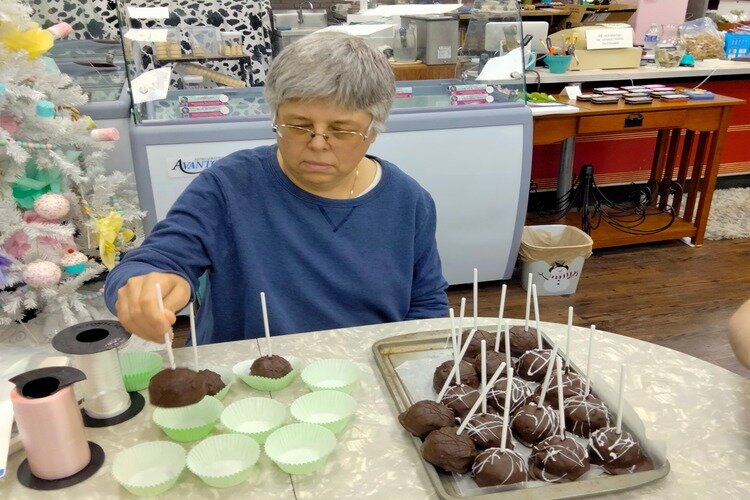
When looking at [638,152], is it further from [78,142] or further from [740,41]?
[78,142]

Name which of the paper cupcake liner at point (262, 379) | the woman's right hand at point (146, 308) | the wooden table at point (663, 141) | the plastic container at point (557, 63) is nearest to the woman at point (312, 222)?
the woman's right hand at point (146, 308)

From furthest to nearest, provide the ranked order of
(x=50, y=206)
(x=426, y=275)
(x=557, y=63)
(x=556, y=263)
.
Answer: (x=557, y=63)
(x=556, y=263)
(x=50, y=206)
(x=426, y=275)

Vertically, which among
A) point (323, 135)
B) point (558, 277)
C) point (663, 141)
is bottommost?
point (558, 277)

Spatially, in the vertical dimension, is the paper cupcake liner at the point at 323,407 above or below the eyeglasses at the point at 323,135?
below

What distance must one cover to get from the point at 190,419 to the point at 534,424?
554 mm

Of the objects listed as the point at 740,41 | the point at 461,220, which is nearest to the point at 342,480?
the point at 461,220

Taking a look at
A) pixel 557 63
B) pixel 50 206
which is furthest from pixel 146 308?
pixel 557 63

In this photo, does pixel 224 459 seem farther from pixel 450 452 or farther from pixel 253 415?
pixel 450 452

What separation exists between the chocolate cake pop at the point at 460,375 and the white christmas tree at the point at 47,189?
5.32ft

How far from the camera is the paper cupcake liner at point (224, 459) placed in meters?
0.92

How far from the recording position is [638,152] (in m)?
4.44

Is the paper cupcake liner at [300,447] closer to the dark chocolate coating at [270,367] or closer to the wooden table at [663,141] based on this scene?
the dark chocolate coating at [270,367]

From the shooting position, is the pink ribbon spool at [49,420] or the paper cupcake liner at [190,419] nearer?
the pink ribbon spool at [49,420]

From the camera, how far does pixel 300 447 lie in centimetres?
101
